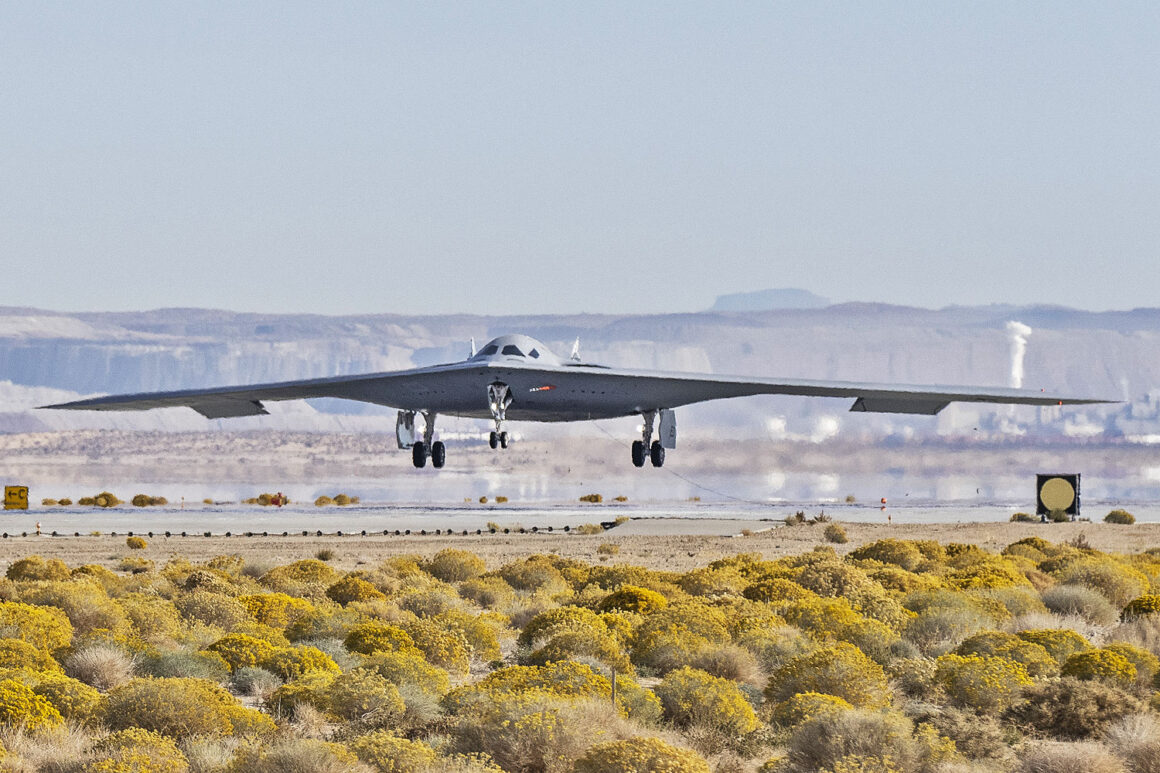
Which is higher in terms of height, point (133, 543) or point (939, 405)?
point (939, 405)

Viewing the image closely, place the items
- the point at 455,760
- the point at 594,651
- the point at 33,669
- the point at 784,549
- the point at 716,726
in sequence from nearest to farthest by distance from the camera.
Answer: the point at 455,760
the point at 716,726
the point at 33,669
the point at 594,651
the point at 784,549

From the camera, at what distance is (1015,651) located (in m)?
20.5

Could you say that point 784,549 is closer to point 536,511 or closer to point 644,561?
point 644,561

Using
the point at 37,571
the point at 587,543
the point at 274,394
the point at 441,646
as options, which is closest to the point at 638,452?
the point at 587,543

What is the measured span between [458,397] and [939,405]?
17112mm

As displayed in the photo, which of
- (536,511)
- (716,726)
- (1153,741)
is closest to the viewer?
(1153,741)

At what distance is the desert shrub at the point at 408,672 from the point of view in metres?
18.5

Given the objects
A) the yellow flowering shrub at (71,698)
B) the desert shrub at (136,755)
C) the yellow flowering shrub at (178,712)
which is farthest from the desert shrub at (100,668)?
the desert shrub at (136,755)

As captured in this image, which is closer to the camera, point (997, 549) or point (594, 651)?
point (594, 651)

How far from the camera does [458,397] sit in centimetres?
4666

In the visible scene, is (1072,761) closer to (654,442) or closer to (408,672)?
(408,672)

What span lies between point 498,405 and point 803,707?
29614 mm

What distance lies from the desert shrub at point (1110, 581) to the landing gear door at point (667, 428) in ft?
57.3

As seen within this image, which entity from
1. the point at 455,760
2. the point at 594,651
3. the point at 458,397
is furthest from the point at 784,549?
the point at 455,760
